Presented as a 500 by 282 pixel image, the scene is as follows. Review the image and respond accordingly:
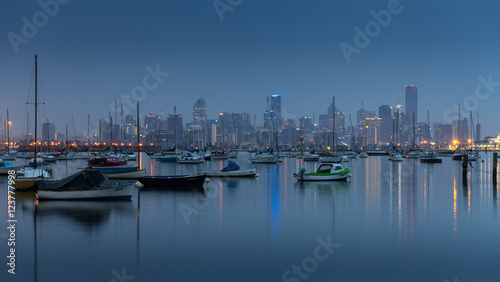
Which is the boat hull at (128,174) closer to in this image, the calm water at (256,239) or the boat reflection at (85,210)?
the calm water at (256,239)

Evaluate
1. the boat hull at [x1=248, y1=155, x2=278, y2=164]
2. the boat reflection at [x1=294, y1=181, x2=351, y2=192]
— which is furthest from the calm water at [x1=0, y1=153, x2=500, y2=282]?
the boat hull at [x1=248, y1=155, x2=278, y2=164]

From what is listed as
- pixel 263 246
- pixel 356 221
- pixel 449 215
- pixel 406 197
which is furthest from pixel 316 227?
pixel 406 197

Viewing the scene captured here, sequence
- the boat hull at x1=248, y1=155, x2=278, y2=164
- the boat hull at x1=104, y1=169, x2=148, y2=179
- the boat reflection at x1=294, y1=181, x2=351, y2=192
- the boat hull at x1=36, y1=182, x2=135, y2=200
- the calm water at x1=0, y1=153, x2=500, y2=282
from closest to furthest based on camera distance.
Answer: the calm water at x1=0, y1=153, x2=500, y2=282 < the boat hull at x1=36, y1=182, x2=135, y2=200 < the boat reflection at x1=294, y1=181, x2=351, y2=192 < the boat hull at x1=104, y1=169, x2=148, y2=179 < the boat hull at x1=248, y1=155, x2=278, y2=164

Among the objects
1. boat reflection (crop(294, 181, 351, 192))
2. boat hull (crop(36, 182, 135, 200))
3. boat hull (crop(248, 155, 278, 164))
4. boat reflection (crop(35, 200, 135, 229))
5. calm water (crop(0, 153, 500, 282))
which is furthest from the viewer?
boat hull (crop(248, 155, 278, 164))

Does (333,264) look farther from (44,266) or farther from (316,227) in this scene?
(44,266)

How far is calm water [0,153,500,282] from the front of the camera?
14820mm

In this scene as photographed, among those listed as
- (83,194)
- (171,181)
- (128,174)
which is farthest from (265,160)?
(83,194)

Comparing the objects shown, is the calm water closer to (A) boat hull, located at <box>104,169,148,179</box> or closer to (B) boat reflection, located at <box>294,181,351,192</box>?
(B) boat reflection, located at <box>294,181,351,192</box>

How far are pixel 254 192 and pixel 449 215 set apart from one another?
54.0 feet

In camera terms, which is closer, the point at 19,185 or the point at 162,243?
the point at 162,243

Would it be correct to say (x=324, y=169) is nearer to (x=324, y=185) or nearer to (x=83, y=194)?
(x=324, y=185)

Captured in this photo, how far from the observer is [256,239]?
19719 millimetres

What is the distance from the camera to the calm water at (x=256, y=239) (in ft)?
48.6

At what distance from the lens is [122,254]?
55.4 ft
